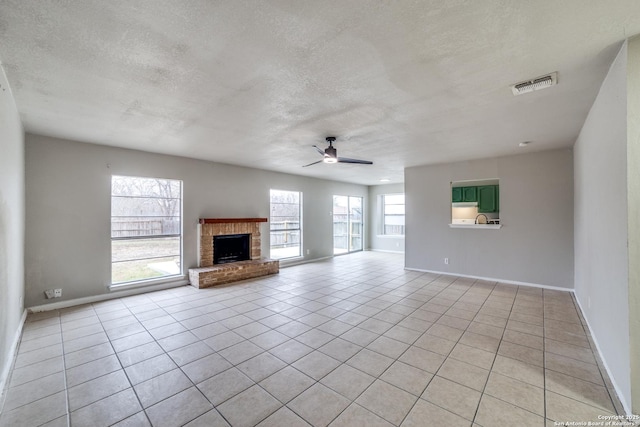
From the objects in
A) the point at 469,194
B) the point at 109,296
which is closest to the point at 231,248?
the point at 109,296

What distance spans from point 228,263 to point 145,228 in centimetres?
175

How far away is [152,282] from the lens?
4906mm

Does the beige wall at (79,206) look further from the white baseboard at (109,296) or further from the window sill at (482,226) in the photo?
the window sill at (482,226)

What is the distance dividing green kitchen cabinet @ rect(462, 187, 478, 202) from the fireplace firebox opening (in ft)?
17.9

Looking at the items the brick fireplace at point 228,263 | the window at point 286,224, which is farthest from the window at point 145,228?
the window at point 286,224

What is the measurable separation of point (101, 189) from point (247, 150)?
2.43 metres

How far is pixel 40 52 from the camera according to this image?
74.8 inches

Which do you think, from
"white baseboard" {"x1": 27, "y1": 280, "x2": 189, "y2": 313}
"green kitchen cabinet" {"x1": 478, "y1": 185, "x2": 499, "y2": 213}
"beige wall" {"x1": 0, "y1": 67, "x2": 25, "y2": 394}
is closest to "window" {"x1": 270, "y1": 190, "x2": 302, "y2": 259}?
"white baseboard" {"x1": 27, "y1": 280, "x2": 189, "y2": 313}

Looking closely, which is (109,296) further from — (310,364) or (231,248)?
(310,364)

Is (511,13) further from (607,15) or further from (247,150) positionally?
(247,150)

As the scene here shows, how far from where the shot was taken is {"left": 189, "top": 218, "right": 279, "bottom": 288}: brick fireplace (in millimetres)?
5224

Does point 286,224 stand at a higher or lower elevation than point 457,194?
lower

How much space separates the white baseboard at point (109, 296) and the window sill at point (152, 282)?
0.02 meters

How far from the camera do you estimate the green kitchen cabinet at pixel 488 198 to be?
251 inches
